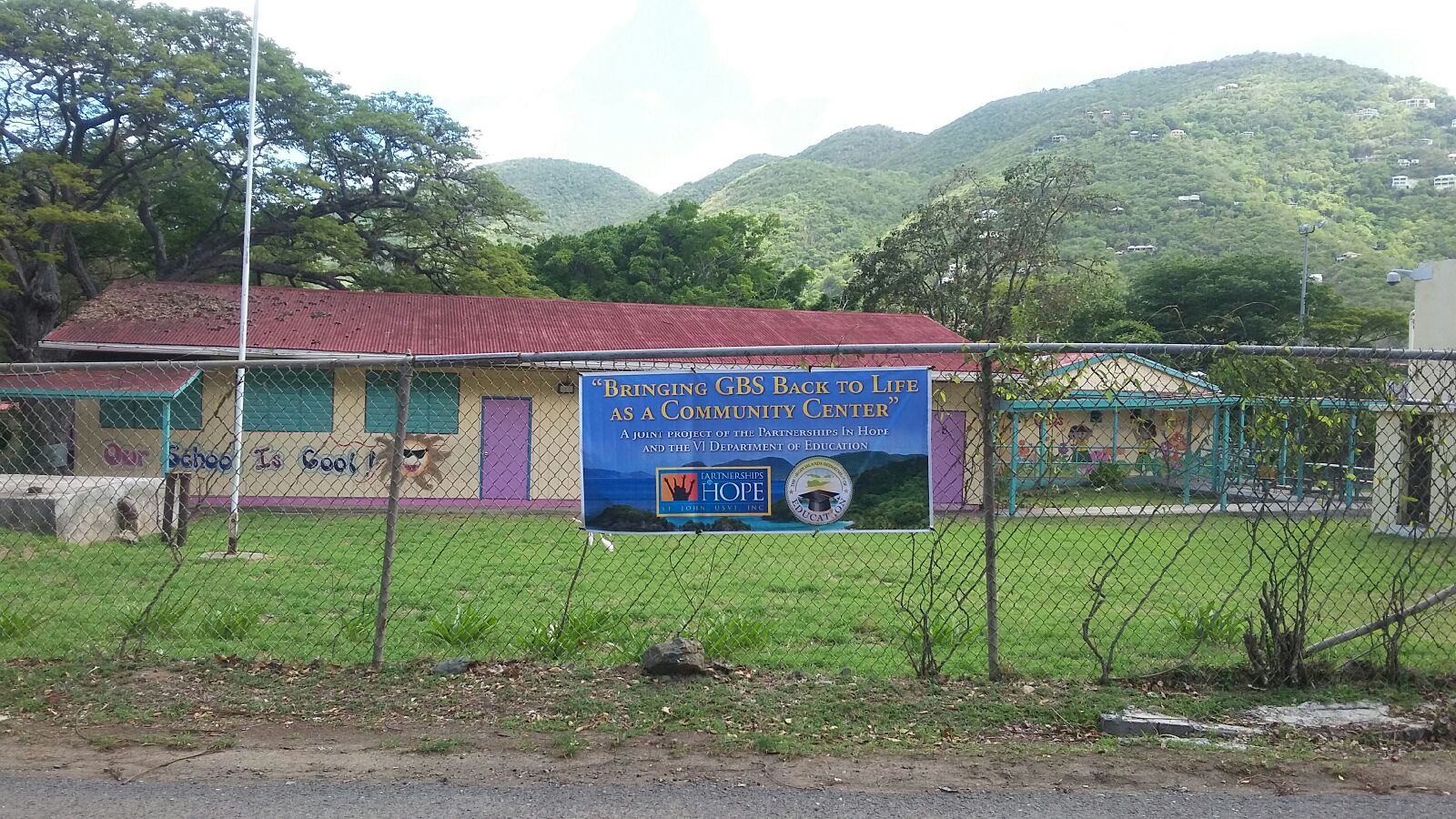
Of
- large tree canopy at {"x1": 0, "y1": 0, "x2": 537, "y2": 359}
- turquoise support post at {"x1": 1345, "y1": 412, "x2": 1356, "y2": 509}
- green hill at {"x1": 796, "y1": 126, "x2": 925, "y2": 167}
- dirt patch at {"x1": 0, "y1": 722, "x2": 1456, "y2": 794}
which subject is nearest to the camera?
dirt patch at {"x1": 0, "y1": 722, "x2": 1456, "y2": 794}

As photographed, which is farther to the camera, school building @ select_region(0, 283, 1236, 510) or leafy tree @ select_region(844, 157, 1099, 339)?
leafy tree @ select_region(844, 157, 1099, 339)

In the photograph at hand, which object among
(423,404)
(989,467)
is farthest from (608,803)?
(423,404)

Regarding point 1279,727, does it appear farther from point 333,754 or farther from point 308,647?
point 308,647

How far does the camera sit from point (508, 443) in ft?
58.0

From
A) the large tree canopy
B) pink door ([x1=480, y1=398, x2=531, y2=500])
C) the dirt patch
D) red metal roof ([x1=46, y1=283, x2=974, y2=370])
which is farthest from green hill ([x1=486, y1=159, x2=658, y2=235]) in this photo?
the dirt patch

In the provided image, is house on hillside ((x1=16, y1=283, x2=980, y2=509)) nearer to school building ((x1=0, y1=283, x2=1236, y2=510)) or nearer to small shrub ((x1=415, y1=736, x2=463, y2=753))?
school building ((x1=0, y1=283, x2=1236, y2=510))

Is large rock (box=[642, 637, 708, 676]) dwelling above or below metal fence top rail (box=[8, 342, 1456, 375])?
below

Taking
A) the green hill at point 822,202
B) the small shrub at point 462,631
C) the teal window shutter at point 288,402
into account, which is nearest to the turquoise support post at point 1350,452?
the small shrub at point 462,631

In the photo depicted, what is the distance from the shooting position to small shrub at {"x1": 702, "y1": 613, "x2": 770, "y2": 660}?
5844 millimetres

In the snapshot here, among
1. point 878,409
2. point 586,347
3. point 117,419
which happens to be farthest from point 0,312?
point 878,409

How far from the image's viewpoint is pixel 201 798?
3719mm

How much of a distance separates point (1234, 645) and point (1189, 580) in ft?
13.3

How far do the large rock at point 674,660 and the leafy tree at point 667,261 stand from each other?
28.5 metres

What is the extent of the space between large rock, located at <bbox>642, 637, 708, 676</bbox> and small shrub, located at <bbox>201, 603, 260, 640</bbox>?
9.39 ft
